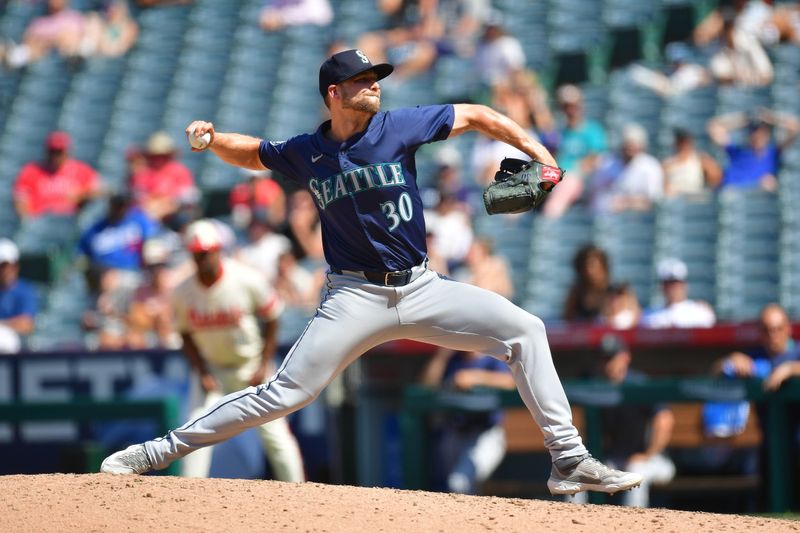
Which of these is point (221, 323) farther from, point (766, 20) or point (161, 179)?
point (766, 20)

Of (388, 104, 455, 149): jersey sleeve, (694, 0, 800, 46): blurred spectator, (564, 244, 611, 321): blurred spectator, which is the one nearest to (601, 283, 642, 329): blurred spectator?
(564, 244, 611, 321): blurred spectator

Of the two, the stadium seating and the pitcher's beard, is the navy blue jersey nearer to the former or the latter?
the pitcher's beard

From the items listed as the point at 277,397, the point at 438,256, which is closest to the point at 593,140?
the point at 438,256

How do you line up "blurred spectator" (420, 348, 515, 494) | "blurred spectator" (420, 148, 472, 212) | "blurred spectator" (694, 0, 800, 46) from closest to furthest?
"blurred spectator" (420, 348, 515, 494) → "blurred spectator" (420, 148, 472, 212) → "blurred spectator" (694, 0, 800, 46)

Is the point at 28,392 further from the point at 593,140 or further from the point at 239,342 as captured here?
the point at 593,140

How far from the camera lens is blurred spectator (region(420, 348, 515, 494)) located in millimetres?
8148

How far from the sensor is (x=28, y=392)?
9.12 m

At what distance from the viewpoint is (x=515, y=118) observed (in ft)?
36.8

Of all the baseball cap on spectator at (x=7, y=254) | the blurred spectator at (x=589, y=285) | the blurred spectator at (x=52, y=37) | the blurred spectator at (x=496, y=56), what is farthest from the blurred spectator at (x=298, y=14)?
the blurred spectator at (x=589, y=285)

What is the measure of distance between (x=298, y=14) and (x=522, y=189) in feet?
31.0

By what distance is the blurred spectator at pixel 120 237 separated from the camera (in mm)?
10766

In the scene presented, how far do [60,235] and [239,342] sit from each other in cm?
493

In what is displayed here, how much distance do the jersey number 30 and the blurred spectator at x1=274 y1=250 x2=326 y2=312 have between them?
503 cm

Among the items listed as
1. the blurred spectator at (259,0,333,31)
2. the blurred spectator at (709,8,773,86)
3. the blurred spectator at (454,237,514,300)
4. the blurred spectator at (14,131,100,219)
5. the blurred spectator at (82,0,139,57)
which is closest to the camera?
the blurred spectator at (454,237,514,300)
